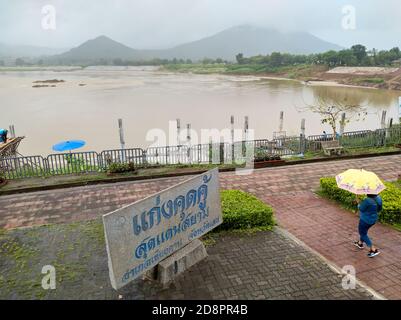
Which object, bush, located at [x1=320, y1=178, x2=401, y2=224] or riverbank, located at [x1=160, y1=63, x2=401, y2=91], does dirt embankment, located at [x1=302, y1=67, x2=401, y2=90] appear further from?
bush, located at [x1=320, y1=178, x2=401, y2=224]

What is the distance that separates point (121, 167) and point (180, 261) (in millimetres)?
5675

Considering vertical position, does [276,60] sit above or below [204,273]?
above

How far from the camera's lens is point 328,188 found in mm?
8141

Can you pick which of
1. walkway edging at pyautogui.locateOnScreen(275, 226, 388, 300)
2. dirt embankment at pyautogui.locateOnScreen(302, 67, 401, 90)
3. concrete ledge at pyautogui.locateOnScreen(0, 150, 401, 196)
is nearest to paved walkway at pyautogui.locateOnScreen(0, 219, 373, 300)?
walkway edging at pyautogui.locateOnScreen(275, 226, 388, 300)

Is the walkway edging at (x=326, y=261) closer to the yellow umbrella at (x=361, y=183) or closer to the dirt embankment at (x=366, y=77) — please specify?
the yellow umbrella at (x=361, y=183)

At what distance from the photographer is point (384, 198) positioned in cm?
708

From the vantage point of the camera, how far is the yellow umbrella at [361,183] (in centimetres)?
541

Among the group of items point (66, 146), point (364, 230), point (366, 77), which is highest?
point (366, 77)

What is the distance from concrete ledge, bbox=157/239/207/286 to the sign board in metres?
0.09

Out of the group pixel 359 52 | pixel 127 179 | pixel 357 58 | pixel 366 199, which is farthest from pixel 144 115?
pixel 359 52

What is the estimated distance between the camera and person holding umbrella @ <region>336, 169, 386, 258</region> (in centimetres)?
530

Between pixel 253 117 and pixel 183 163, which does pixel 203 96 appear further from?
pixel 183 163

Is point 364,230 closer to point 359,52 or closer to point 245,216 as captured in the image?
point 245,216

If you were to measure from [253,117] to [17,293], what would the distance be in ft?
79.0
